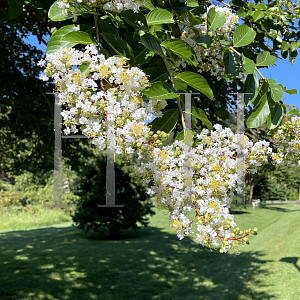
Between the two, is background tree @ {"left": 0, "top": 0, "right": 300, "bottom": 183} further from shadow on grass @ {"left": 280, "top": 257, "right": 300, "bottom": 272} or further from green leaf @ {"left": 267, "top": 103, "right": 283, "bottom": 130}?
shadow on grass @ {"left": 280, "top": 257, "right": 300, "bottom": 272}

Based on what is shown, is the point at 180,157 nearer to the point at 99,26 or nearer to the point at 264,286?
the point at 99,26

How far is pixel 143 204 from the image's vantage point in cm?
1106

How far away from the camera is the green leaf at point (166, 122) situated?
165 cm

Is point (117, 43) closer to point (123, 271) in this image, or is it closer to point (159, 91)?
point (159, 91)

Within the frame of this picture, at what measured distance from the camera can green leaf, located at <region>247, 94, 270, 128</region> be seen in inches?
73.4

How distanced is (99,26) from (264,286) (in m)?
5.78

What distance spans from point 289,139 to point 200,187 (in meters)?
1.01

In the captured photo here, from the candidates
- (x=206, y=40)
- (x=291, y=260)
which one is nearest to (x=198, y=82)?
(x=206, y=40)

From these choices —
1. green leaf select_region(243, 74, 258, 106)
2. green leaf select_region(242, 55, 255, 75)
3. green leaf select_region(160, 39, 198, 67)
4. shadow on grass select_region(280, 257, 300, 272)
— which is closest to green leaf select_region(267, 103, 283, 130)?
green leaf select_region(243, 74, 258, 106)

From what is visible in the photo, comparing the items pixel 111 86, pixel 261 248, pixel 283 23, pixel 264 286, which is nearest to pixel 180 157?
pixel 111 86

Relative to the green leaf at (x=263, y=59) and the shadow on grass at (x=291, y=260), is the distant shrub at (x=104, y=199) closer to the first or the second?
the shadow on grass at (x=291, y=260)

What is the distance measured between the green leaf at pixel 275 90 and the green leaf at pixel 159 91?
0.81m

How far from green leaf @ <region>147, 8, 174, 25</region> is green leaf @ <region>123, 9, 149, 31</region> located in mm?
88

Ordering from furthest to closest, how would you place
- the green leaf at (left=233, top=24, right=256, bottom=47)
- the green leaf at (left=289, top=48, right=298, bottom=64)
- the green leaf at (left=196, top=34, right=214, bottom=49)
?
1. the green leaf at (left=289, top=48, right=298, bottom=64)
2. the green leaf at (left=233, top=24, right=256, bottom=47)
3. the green leaf at (left=196, top=34, right=214, bottom=49)
